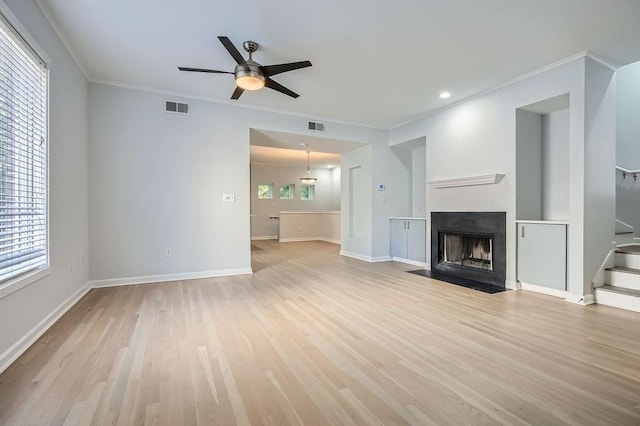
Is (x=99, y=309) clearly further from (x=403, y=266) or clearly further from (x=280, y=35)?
(x=403, y=266)

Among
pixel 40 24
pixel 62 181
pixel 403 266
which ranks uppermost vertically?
pixel 40 24

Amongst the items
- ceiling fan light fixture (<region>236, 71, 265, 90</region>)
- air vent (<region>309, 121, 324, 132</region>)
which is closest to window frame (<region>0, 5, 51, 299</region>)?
ceiling fan light fixture (<region>236, 71, 265, 90</region>)

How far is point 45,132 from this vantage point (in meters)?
2.79

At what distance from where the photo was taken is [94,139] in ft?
13.9

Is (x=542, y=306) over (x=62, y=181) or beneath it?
beneath

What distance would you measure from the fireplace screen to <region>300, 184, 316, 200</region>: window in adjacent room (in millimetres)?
8098

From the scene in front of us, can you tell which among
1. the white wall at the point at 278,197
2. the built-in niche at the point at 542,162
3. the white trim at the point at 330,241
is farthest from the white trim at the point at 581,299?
the white wall at the point at 278,197

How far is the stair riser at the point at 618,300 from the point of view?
3.21m

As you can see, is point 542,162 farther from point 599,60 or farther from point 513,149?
point 599,60

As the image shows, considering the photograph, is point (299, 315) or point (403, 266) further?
point (403, 266)

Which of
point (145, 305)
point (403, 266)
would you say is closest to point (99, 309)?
point (145, 305)

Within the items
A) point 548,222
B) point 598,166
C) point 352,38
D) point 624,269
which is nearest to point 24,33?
point 352,38

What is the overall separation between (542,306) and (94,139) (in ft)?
20.4

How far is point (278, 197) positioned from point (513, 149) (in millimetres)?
9146
